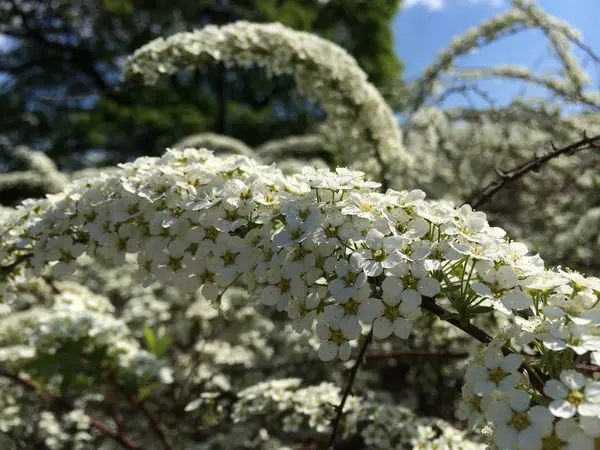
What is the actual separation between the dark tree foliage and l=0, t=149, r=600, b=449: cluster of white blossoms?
898cm

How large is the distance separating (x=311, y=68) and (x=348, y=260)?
1520mm

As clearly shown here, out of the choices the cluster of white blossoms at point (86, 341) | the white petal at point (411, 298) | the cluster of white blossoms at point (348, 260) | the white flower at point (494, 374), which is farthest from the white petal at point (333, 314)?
the cluster of white blossoms at point (86, 341)

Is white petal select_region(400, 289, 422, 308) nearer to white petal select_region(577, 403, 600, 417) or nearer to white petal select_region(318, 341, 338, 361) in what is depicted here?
white petal select_region(318, 341, 338, 361)

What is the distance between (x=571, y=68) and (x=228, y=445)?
2.58 meters

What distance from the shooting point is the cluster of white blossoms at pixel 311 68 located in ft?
6.17

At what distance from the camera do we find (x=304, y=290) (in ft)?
2.95

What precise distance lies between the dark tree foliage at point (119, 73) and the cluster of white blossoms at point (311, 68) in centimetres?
785

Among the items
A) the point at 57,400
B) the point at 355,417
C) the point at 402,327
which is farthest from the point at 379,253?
the point at 57,400

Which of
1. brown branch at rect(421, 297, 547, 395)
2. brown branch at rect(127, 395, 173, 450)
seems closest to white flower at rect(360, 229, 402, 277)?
brown branch at rect(421, 297, 547, 395)

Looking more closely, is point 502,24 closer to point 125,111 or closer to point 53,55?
point 125,111

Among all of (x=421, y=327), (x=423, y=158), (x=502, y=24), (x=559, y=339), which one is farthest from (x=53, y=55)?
(x=559, y=339)

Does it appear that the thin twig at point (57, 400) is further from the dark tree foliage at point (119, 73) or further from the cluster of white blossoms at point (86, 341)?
the dark tree foliage at point (119, 73)

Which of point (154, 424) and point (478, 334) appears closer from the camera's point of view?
point (478, 334)

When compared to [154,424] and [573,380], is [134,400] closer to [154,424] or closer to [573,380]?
[154,424]
